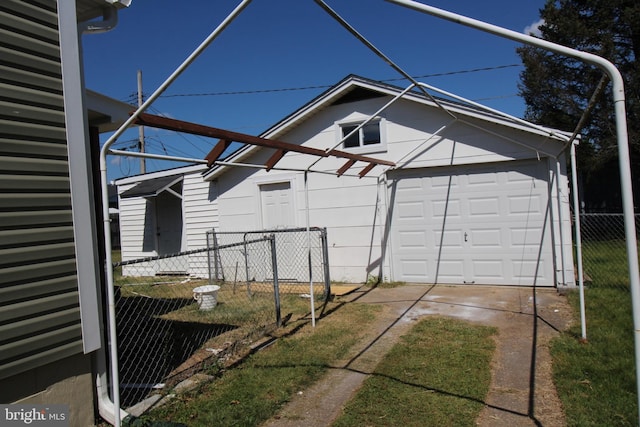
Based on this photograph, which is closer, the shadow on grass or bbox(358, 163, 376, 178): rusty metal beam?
the shadow on grass

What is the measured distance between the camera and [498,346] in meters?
4.68

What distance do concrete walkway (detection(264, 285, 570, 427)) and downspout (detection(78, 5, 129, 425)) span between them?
115 cm

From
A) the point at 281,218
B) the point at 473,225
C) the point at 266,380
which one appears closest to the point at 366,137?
the point at 281,218

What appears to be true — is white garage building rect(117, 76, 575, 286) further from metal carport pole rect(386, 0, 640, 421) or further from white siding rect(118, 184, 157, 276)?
metal carport pole rect(386, 0, 640, 421)

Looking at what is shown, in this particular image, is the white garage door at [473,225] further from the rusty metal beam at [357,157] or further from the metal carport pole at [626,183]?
the metal carport pole at [626,183]

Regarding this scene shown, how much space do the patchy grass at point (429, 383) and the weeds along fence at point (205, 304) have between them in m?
1.59

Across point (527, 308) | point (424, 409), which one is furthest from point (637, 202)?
point (424, 409)

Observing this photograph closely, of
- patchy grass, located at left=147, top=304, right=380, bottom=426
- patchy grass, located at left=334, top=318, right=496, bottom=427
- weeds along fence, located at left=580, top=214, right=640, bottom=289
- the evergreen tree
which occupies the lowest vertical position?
patchy grass, located at left=334, top=318, right=496, bottom=427

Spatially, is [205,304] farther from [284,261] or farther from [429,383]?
[429,383]

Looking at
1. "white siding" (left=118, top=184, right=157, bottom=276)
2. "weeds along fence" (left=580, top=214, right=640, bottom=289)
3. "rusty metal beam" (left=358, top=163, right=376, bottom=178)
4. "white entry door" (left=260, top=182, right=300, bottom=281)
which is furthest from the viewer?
"white siding" (left=118, top=184, right=157, bottom=276)

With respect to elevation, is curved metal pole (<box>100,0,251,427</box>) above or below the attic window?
below

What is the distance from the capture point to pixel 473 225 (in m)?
7.84

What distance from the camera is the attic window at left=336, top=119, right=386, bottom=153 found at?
858 centimetres

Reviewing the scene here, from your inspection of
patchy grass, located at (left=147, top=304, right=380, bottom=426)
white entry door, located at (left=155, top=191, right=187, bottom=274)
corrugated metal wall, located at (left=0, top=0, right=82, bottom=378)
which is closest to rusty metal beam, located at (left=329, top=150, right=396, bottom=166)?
patchy grass, located at (left=147, top=304, right=380, bottom=426)
